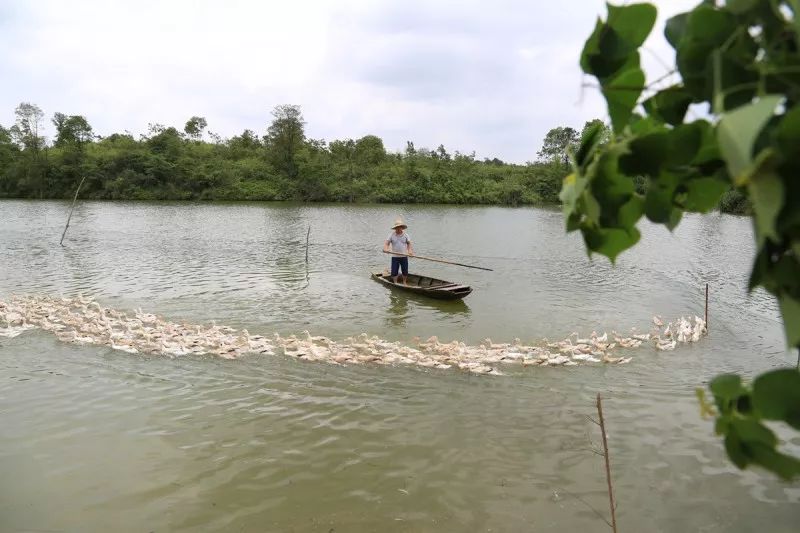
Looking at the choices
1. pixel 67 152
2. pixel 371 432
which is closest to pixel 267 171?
pixel 67 152

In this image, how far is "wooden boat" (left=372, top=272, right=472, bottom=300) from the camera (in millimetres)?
14406

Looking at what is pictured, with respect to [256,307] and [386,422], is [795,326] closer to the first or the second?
[386,422]

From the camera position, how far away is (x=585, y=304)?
Answer: 1530 centimetres

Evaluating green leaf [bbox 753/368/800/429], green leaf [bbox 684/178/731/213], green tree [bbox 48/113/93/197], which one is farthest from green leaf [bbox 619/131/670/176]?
green tree [bbox 48/113/93/197]

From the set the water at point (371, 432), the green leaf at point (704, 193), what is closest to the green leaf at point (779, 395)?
the green leaf at point (704, 193)

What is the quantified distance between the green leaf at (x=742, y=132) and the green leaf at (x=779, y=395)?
46 centimetres

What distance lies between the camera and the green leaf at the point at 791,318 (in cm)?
75

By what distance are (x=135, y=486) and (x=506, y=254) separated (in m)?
23.5

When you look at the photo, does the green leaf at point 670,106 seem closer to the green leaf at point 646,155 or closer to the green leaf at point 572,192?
the green leaf at point 646,155

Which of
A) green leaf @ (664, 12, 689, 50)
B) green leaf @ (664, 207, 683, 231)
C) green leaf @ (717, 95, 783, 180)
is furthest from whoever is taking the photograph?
green leaf @ (664, 207, 683, 231)

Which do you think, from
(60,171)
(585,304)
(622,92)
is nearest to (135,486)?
(622,92)

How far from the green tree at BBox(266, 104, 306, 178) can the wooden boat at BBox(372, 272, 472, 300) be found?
72.8m

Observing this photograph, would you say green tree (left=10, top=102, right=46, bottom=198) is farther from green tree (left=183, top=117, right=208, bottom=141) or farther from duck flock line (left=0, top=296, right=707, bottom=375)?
duck flock line (left=0, top=296, right=707, bottom=375)

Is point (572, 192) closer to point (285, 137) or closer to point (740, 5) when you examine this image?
point (740, 5)
